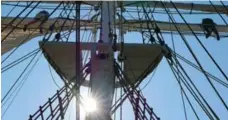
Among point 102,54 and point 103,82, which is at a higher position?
point 102,54

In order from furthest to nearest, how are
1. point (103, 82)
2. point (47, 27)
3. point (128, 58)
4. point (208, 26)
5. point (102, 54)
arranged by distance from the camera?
point (47, 27), point (208, 26), point (128, 58), point (102, 54), point (103, 82)

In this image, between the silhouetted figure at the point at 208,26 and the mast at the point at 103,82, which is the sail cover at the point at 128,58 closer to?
the mast at the point at 103,82

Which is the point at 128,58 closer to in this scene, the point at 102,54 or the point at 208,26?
the point at 102,54

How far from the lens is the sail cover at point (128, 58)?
556 cm

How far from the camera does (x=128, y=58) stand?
19.2 ft

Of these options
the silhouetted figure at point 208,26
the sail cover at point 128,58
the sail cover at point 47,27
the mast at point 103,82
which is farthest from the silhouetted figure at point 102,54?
the silhouetted figure at point 208,26

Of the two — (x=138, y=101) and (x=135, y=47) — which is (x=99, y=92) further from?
(x=135, y=47)

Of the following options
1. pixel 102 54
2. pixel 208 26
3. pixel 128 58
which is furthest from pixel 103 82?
pixel 208 26

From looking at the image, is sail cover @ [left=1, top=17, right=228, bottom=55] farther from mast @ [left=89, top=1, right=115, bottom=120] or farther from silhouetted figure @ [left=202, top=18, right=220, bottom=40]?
mast @ [left=89, top=1, right=115, bottom=120]

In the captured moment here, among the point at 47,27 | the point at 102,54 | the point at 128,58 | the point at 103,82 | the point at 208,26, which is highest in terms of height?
the point at 208,26

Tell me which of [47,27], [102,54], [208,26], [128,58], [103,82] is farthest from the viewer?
[47,27]

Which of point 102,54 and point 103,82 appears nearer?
point 103,82

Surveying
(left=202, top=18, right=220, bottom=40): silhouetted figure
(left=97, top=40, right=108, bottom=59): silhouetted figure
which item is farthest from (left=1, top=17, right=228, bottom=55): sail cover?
(left=97, top=40, right=108, bottom=59): silhouetted figure

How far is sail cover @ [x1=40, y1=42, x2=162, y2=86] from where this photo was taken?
5562 mm
